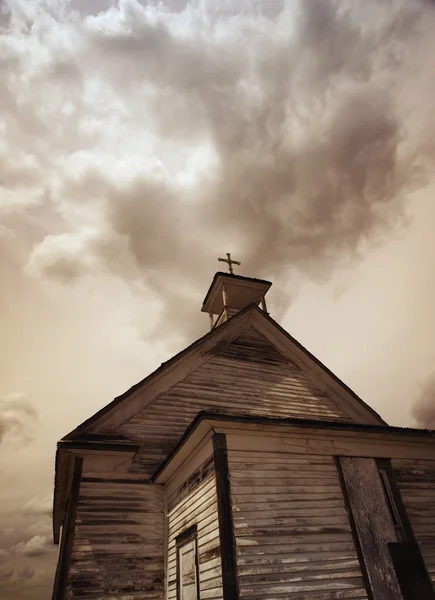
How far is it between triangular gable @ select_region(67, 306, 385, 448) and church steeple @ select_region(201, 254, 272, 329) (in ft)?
8.49

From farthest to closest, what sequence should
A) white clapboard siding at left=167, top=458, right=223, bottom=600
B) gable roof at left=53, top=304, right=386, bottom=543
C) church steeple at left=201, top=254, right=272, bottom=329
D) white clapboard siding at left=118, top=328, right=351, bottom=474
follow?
church steeple at left=201, top=254, right=272, bottom=329 → white clapboard siding at left=118, top=328, right=351, bottom=474 → gable roof at left=53, top=304, right=386, bottom=543 → white clapboard siding at left=167, top=458, right=223, bottom=600

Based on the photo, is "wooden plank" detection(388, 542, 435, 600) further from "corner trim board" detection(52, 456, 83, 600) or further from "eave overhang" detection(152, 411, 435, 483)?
"corner trim board" detection(52, 456, 83, 600)

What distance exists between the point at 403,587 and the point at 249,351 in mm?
7198

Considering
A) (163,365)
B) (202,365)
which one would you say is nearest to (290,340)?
(202,365)

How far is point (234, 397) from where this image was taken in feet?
37.0

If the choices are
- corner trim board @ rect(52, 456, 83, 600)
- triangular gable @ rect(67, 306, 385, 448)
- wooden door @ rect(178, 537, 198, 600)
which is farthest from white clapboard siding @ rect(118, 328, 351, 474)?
wooden door @ rect(178, 537, 198, 600)

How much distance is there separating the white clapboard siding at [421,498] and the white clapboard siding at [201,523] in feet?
13.6

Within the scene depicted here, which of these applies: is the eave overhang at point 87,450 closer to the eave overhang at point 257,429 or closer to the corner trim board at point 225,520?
the eave overhang at point 257,429

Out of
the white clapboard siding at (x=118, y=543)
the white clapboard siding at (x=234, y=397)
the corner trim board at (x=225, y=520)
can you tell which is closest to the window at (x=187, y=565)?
the white clapboard siding at (x=118, y=543)

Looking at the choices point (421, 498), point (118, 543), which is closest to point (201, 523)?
point (118, 543)

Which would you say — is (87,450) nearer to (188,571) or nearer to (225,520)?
(188,571)

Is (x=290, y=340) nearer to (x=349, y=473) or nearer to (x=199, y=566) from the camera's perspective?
(x=349, y=473)

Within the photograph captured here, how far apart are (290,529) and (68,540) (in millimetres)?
4715

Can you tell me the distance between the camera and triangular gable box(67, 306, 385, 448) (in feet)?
33.1
